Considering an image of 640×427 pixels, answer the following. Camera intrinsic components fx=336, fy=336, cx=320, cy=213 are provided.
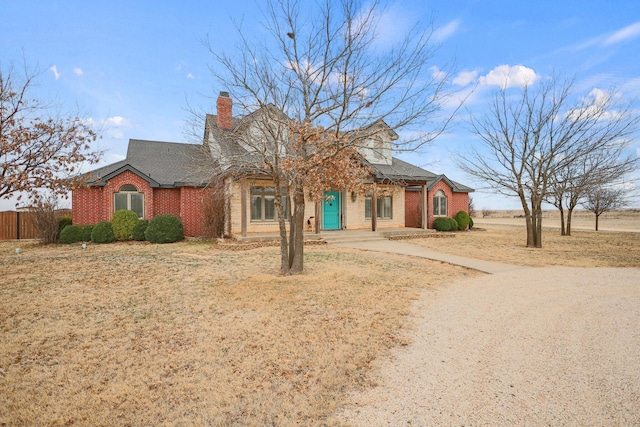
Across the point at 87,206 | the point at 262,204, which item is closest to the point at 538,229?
the point at 262,204

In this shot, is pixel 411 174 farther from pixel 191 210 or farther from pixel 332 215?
pixel 191 210

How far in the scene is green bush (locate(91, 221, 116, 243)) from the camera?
1435 cm

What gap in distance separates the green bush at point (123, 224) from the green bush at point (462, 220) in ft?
62.5

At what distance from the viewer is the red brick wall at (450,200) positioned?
21.0 metres

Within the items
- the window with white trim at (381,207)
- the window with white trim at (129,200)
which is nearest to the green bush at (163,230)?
the window with white trim at (129,200)

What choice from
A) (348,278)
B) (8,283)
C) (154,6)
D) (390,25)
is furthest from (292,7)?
(8,283)

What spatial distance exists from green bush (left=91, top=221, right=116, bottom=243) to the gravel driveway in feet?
45.5

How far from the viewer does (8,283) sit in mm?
7309

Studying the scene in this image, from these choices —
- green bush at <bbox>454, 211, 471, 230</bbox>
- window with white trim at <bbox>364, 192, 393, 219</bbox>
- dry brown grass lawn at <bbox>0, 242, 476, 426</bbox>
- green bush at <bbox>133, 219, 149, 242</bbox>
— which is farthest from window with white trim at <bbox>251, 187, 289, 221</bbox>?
green bush at <bbox>454, 211, 471, 230</bbox>

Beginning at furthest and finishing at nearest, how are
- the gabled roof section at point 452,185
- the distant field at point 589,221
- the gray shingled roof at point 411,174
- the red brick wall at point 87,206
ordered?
the distant field at point 589,221 < the gabled roof section at point 452,185 < the gray shingled roof at point 411,174 < the red brick wall at point 87,206

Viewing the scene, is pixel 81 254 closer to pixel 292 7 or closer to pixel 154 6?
pixel 154 6

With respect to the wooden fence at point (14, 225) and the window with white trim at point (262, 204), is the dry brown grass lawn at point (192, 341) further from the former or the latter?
the wooden fence at point (14, 225)

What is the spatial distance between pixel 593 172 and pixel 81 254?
783 inches

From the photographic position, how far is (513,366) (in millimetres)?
3557
